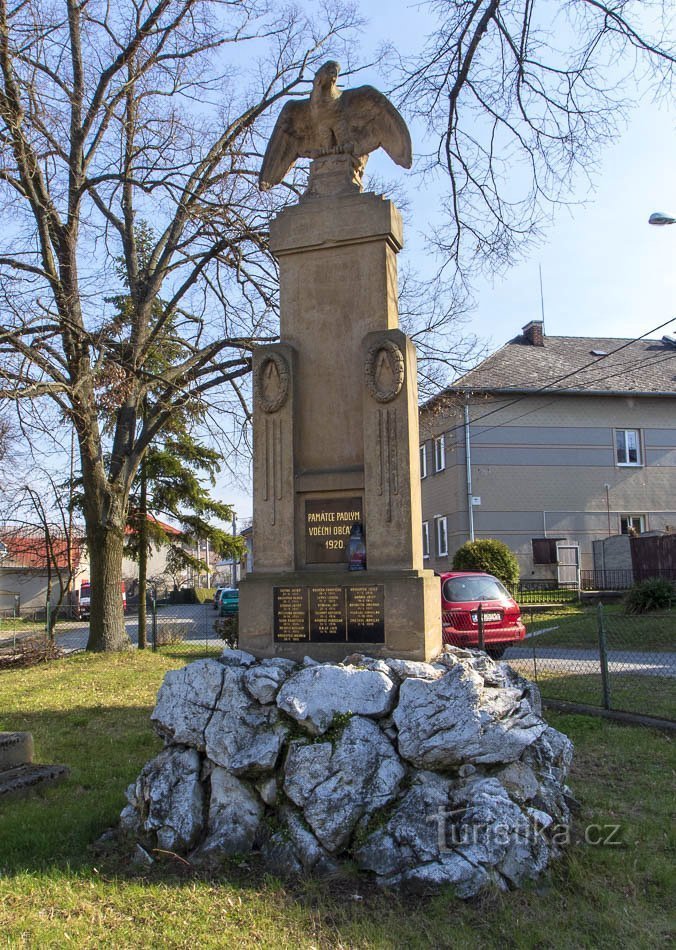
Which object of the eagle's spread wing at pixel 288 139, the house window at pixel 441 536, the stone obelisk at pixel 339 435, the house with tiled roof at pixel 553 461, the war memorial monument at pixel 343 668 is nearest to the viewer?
the war memorial monument at pixel 343 668

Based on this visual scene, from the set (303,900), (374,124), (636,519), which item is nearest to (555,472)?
(636,519)

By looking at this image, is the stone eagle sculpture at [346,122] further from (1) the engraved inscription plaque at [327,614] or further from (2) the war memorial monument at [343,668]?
(1) the engraved inscription plaque at [327,614]

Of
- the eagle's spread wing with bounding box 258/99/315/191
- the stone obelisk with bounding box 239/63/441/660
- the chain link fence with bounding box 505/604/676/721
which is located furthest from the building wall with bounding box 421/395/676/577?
the stone obelisk with bounding box 239/63/441/660

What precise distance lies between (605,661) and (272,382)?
5521 mm

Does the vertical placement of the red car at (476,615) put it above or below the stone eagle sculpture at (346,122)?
below

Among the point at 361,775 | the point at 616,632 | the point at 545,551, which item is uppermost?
the point at 545,551

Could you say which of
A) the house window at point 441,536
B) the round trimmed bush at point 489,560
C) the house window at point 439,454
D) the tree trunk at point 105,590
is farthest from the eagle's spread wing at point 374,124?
the house window at point 441,536

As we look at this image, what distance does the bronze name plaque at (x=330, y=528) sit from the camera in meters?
6.38

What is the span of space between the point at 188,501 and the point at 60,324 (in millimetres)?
10462

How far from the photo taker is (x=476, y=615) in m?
12.9

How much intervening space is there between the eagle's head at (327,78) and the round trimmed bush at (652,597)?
15204 millimetres

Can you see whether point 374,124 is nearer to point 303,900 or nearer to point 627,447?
point 303,900

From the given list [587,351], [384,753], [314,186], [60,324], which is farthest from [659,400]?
[384,753]

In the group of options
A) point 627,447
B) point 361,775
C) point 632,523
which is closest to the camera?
point 361,775
